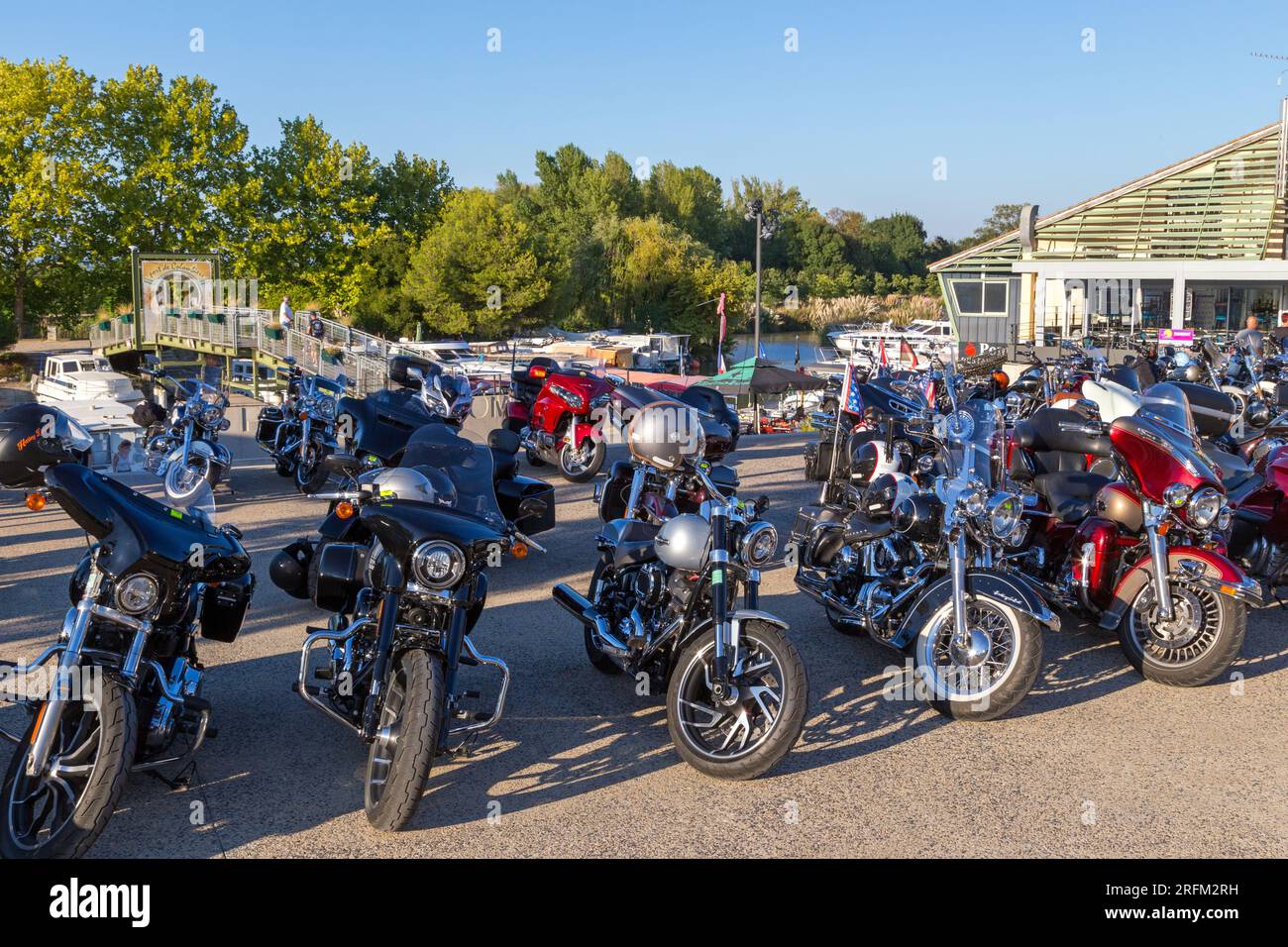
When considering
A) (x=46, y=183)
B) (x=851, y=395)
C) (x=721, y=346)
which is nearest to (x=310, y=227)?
(x=46, y=183)

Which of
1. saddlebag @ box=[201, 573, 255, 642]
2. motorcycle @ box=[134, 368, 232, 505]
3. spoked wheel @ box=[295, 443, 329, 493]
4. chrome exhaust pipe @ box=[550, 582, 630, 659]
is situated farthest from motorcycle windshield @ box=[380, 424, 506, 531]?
spoked wheel @ box=[295, 443, 329, 493]

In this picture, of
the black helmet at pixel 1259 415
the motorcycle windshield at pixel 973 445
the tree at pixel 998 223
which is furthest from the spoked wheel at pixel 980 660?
the tree at pixel 998 223

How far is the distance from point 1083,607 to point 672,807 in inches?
110

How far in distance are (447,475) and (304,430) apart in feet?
19.8

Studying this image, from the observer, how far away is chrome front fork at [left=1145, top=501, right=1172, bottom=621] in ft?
17.3

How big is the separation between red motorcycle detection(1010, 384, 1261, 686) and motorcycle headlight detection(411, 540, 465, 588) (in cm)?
328

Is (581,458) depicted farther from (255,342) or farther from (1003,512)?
(255,342)

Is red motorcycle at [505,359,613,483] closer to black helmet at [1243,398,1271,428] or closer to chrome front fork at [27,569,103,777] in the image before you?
black helmet at [1243,398,1271,428]

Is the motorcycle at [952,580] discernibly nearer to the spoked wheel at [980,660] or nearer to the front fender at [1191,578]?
the spoked wheel at [980,660]

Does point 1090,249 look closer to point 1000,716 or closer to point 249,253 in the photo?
point 249,253

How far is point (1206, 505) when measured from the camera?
5.22m

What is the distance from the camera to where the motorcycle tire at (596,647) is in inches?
208
